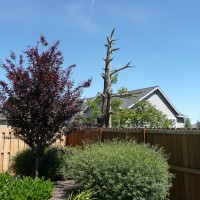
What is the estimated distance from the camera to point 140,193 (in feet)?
21.9

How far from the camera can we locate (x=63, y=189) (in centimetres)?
848

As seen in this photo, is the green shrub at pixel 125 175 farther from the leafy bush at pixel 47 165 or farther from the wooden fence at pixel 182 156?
the leafy bush at pixel 47 165

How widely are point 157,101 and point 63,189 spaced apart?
21334 millimetres

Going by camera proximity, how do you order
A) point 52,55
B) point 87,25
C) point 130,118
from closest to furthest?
point 52,55, point 87,25, point 130,118

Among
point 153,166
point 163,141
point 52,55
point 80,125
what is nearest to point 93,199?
point 153,166

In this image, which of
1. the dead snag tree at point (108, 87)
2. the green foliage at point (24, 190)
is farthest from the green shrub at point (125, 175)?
the dead snag tree at point (108, 87)

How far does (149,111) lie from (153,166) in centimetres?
1725

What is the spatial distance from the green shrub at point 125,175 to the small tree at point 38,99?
1.85 metres

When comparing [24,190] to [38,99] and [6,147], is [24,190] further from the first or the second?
[6,147]

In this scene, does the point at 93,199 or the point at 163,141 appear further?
the point at 163,141

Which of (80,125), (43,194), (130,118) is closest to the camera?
(43,194)

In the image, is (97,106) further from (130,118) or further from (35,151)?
(35,151)

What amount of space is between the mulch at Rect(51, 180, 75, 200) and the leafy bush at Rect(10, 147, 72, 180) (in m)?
0.41

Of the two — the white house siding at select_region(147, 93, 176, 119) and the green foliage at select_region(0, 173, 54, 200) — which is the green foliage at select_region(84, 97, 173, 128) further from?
the green foliage at select_region(0, 173, 54, 200)
